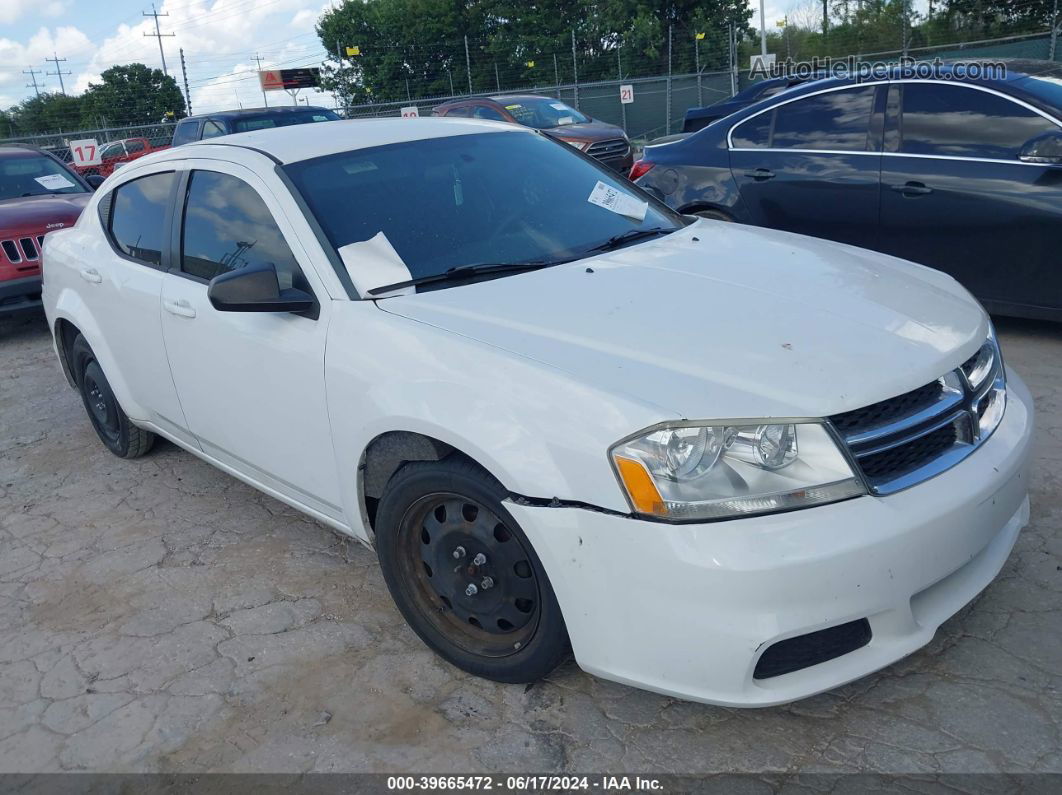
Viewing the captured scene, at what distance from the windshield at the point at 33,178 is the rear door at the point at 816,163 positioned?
6478mm

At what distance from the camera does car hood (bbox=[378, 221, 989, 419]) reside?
2.24 meters

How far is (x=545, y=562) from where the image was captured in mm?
2305

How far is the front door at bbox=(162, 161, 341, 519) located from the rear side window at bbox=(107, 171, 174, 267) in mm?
194

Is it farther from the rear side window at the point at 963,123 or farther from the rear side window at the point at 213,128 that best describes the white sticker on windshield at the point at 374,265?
the rear side window at the point at 213,128

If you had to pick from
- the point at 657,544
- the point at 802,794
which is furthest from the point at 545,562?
the point at 802,794

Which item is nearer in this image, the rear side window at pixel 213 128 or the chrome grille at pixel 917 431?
the chrome grille at pixel 917 431

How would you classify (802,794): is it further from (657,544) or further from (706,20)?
(706,20)

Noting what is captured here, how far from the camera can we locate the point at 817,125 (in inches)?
229

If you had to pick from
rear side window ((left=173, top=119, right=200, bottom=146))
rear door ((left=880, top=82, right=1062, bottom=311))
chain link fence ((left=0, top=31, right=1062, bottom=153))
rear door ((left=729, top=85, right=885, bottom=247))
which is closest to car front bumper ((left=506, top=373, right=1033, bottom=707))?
rear door ((left=880, top=82, right=1062, bottom=311))

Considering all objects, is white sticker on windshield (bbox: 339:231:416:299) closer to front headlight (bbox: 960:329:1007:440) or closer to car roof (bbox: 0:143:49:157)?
front headlight (bbox: 960:329:1007:440)

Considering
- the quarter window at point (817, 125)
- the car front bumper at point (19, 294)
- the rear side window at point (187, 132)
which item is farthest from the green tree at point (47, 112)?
the quarter window at point (817, 125)

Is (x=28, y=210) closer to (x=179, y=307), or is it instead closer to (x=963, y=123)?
(x=179, y=307)

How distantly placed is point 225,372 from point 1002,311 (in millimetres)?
4211

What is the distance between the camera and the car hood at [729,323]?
7.35 feet
